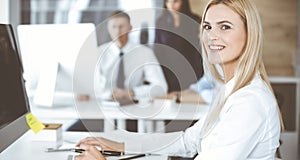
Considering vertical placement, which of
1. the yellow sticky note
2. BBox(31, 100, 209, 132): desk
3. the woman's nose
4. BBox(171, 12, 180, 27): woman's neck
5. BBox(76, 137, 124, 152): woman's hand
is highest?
the woman's nose

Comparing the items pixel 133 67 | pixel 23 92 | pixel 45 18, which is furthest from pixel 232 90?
pixel 45 18

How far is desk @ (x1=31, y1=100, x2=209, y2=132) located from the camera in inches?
120

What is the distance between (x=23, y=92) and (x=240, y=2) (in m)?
0.97

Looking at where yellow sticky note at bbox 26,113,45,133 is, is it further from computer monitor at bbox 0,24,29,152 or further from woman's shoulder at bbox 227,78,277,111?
woman's shoulder at bbox 227,78,277,111

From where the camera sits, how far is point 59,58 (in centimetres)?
306

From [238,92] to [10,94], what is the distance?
34.3 inches

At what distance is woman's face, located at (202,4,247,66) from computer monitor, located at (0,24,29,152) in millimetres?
753

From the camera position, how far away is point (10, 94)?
201 cm

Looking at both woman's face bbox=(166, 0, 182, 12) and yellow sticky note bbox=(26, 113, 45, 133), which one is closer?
yellow sticky note bbox=(26, 113, 45, 133)

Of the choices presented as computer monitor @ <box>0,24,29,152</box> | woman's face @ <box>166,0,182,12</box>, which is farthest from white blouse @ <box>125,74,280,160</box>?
woman's face @ <box>166,0,182,12</box>

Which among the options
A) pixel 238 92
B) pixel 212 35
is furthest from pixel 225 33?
pixel 238 92

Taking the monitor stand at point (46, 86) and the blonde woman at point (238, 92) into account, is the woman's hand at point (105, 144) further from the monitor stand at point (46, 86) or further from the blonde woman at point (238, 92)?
the monitor stand at point (46, 86)

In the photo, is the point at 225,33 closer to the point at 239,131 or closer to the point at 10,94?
the point at 239,131

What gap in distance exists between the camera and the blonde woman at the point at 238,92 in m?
1.56
